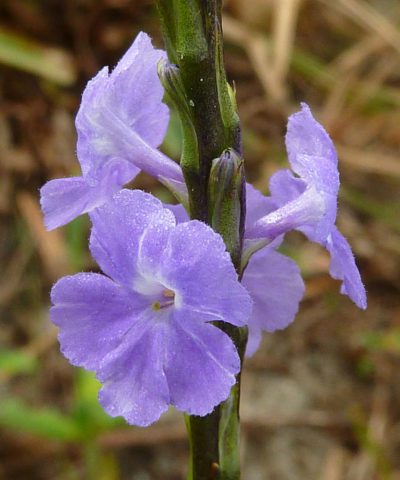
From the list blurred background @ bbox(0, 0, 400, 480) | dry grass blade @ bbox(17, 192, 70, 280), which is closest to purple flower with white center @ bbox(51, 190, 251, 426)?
blurred background @ bbox(0, 0, 400, 480)

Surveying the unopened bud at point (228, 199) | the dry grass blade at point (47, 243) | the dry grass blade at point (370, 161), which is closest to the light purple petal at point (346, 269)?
the unopened bud at point (228, 199)

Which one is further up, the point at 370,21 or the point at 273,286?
the point at 273,286

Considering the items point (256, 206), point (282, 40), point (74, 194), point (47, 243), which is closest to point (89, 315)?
point (74, 194)

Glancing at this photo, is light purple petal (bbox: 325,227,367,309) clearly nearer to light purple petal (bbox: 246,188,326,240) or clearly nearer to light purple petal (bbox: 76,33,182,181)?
light purple petal (bbox: 246,188,326,240)

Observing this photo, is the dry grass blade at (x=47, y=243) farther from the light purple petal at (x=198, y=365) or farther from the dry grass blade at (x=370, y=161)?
the light purple petal at (x=198, y=365)

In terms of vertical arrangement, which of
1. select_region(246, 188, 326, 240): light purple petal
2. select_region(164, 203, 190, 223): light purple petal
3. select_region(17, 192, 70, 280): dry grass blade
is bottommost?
select_region(17, 192, 70, 280): dry grass blade

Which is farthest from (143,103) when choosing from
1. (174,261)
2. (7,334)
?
(7,334)

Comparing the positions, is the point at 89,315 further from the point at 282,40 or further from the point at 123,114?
the point at 282,40
